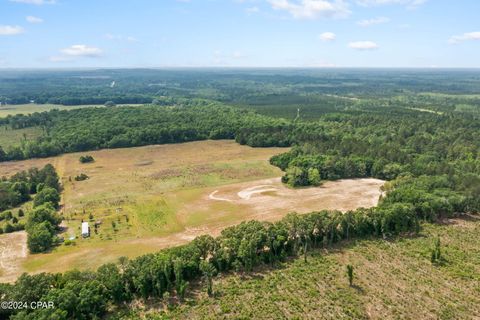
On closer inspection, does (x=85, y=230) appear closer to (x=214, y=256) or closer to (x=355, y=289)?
(x=214, y=256)

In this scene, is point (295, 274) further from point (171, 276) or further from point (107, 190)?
point (107, 190)

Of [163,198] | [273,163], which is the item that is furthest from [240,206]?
[273,163]

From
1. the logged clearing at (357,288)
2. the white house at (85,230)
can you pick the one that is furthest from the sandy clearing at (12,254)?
the logged clearing at (357,288)

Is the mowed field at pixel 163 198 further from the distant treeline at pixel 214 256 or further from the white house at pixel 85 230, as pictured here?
the distant treeline at pixel 214 256

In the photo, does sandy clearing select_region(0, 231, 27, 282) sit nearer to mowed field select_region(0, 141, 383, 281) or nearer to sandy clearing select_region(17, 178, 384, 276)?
mowed field select_region(0, 141, 383, 281)

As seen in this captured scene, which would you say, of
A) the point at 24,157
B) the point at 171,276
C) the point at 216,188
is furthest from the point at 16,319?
the point at 24,157

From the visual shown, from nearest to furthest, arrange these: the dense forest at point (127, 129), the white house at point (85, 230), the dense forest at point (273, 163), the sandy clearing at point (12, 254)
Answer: the dense forest at point (273, 163)
the sandy clearing at point (12, 254)
the white house at point (85, 230)
the dense forest at point (127, 129)

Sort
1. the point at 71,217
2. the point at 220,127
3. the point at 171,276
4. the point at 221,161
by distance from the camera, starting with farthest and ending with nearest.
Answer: the point at 220,127, the point at 221,161, the point at 71,217, the point at 171,276

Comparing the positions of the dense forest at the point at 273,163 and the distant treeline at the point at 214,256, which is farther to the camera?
the dense forest at the point at 273,163
